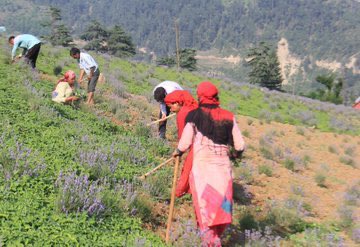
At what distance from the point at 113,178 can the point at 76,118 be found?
130 inches

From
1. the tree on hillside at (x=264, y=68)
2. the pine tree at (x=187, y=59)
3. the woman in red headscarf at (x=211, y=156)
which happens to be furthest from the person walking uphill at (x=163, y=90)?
the pine tree at (x=187, y=59)

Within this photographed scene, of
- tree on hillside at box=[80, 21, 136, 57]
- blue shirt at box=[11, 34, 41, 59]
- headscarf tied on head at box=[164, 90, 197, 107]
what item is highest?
headscarf tied on head at box=[164, 90, 197, 107]

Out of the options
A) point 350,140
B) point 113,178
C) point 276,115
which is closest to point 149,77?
point 276,115

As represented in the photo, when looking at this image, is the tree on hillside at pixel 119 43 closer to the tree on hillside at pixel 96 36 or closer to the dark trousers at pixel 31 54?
the tree on hillside at pixel 96 36

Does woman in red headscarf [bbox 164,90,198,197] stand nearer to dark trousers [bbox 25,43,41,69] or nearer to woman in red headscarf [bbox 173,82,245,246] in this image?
woman in red headscarf [bbox 173,82,245,246]

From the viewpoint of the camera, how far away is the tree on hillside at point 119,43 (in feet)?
213

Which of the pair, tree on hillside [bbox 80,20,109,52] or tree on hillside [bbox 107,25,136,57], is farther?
tree on hillside [bbox 80,20,109,52]

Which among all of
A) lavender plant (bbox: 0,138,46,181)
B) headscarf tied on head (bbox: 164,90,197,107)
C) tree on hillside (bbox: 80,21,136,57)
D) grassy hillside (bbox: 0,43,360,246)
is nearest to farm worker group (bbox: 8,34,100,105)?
grassy hillside (bbox: 0,43,360,246)

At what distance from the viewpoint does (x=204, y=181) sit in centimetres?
434

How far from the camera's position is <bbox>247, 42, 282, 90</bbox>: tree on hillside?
54906mm

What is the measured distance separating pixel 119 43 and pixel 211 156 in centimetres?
6344

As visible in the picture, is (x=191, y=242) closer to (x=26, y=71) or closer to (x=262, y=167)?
(x=262, y=167)

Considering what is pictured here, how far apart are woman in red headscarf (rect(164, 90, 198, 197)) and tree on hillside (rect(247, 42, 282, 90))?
50049mm

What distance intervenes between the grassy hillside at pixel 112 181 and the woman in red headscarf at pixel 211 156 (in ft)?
1.08
